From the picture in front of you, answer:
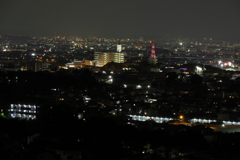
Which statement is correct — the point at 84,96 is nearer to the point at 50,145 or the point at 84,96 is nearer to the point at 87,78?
the point at 87,78

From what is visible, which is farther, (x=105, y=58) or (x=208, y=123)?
(x=105, y=58)

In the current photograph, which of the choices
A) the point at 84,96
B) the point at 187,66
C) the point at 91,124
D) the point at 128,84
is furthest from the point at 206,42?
the point at 91,124

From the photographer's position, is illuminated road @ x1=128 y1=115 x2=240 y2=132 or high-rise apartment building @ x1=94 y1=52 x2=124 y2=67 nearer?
illuminated road @ x1=128 y1=115 x2=240 y2=132

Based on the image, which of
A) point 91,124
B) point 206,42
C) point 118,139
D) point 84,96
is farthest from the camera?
point 206,42

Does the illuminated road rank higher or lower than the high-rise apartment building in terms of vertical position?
lower

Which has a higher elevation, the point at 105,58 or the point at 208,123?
the point at 105,58

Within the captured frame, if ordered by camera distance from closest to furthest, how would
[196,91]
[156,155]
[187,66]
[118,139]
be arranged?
1. [156,155]
2. [118,139]
3. [196,91]
4. [187,66]

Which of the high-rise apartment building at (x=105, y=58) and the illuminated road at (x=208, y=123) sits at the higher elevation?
the high-rise apartment building at (x=105, y=58)

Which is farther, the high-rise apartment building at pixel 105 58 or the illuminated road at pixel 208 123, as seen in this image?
the high-rise apartment building at pixel 105 58

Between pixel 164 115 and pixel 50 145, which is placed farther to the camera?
pixel 164 115
